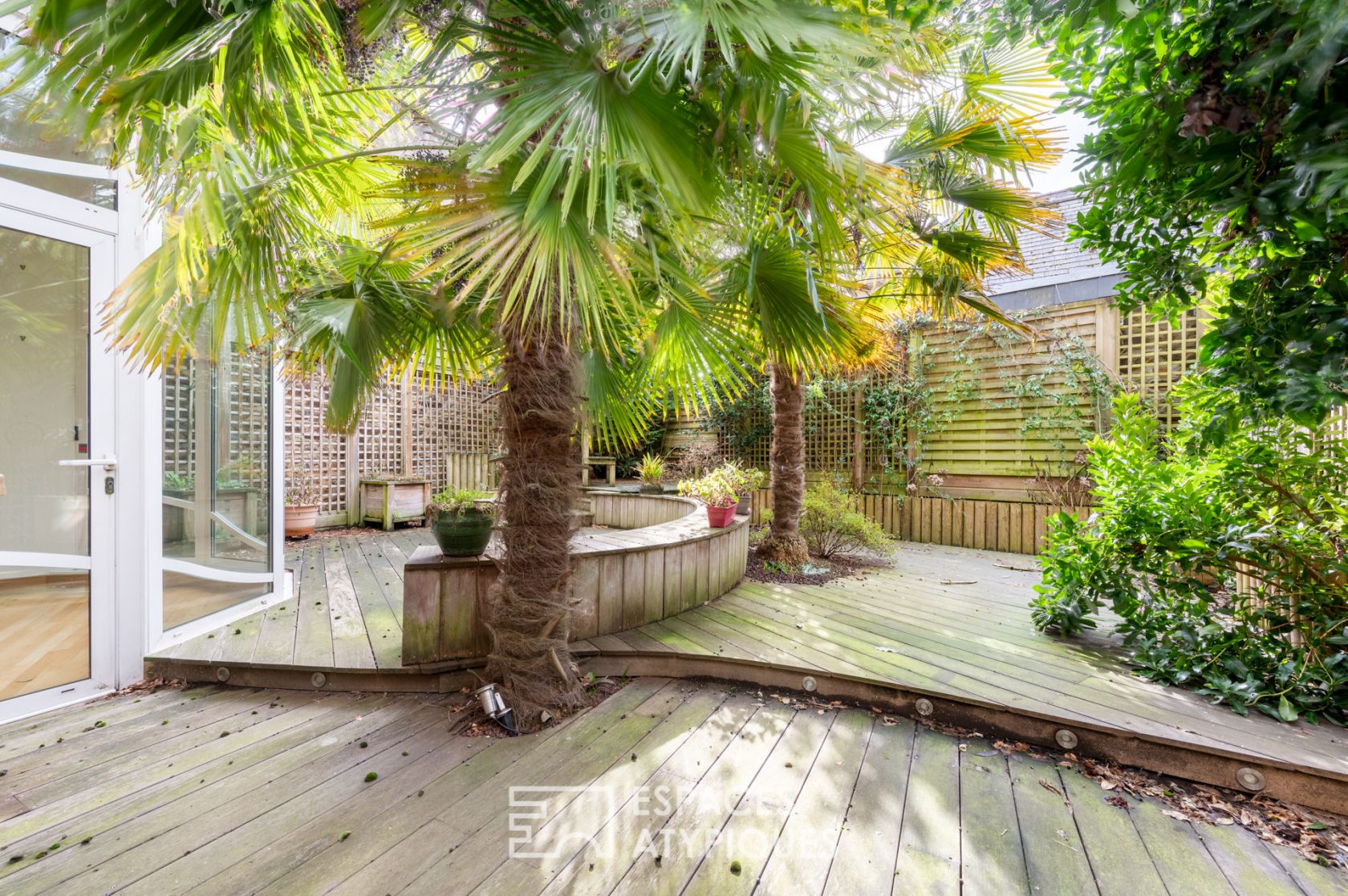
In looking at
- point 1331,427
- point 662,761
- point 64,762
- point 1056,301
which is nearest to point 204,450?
point 64,762

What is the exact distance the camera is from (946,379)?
613 centimetres

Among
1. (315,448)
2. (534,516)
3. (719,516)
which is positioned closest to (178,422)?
(534,516)

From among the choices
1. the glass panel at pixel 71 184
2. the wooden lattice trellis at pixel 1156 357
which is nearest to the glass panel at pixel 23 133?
the glass panel at pixel 71 184

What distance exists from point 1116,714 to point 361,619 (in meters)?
3.60

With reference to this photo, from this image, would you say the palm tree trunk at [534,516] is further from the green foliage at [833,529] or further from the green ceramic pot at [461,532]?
the green foliage at [833,529]

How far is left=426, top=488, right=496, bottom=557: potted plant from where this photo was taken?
2525mm

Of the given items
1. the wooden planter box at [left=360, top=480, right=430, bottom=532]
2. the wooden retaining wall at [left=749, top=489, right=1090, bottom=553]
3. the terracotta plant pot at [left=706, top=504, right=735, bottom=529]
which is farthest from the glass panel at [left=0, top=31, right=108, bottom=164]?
the wooden retaining wall at [left=749, top=489, right=1090, bottom=553]

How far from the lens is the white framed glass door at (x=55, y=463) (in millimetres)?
2279

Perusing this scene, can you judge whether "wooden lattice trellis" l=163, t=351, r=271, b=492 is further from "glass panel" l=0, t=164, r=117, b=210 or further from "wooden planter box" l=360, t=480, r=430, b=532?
"wooden planter box" l=360, t=480, r=430, b=532

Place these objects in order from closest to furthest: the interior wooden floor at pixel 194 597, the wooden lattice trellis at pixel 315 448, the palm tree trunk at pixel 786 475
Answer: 1. the interior wooden floor at pixel 194 597
2. the palm tree trunk at pixel 786 475
3. the wooden lattice trellis at pixel 315 448

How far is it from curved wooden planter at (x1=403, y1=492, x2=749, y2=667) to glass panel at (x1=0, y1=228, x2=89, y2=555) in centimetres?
151

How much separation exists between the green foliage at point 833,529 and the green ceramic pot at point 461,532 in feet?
9.43

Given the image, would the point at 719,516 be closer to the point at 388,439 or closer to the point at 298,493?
the point at 298,493

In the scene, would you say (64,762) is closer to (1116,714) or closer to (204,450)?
(204,450)
